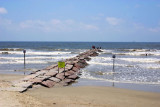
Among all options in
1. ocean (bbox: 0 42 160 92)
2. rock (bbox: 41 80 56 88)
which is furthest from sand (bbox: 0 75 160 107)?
ocean (bbox: 0 42 160 92)

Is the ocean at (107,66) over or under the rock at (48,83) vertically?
under

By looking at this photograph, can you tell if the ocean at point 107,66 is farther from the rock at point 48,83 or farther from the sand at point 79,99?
the sand at point 79,99

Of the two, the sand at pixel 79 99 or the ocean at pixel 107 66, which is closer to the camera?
the sand at pixel 79 99

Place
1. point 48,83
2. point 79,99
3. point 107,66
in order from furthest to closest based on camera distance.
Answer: point 107,66 < point 48,83 < point 79,99

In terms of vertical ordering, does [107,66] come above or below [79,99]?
below

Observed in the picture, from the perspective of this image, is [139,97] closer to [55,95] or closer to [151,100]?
[151,100]

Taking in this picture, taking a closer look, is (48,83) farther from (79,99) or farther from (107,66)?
(107,66)

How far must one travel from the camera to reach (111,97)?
821 cm

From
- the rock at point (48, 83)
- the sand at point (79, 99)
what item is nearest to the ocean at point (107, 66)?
the rock at point (48, 83)

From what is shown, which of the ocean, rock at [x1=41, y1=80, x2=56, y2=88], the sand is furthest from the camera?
the ocean

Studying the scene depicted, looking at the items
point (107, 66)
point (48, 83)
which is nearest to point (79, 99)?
point (48, 83)

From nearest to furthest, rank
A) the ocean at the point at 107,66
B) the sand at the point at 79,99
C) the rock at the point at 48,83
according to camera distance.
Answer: the sand at the point at 79,99 → the rock at the point at 48,83 → the ocean at the point at 107,66

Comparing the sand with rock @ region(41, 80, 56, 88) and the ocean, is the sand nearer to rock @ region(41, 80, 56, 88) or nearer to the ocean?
rock @ region(41, 80, 56, 88)

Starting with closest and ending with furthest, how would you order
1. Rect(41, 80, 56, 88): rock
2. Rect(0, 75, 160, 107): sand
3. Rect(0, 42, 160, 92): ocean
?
Rect(0, 75, 160, 107): sand < Rect(41, 80, 56, 88): rock < Rect(0, 42, 160, 92): ocean
